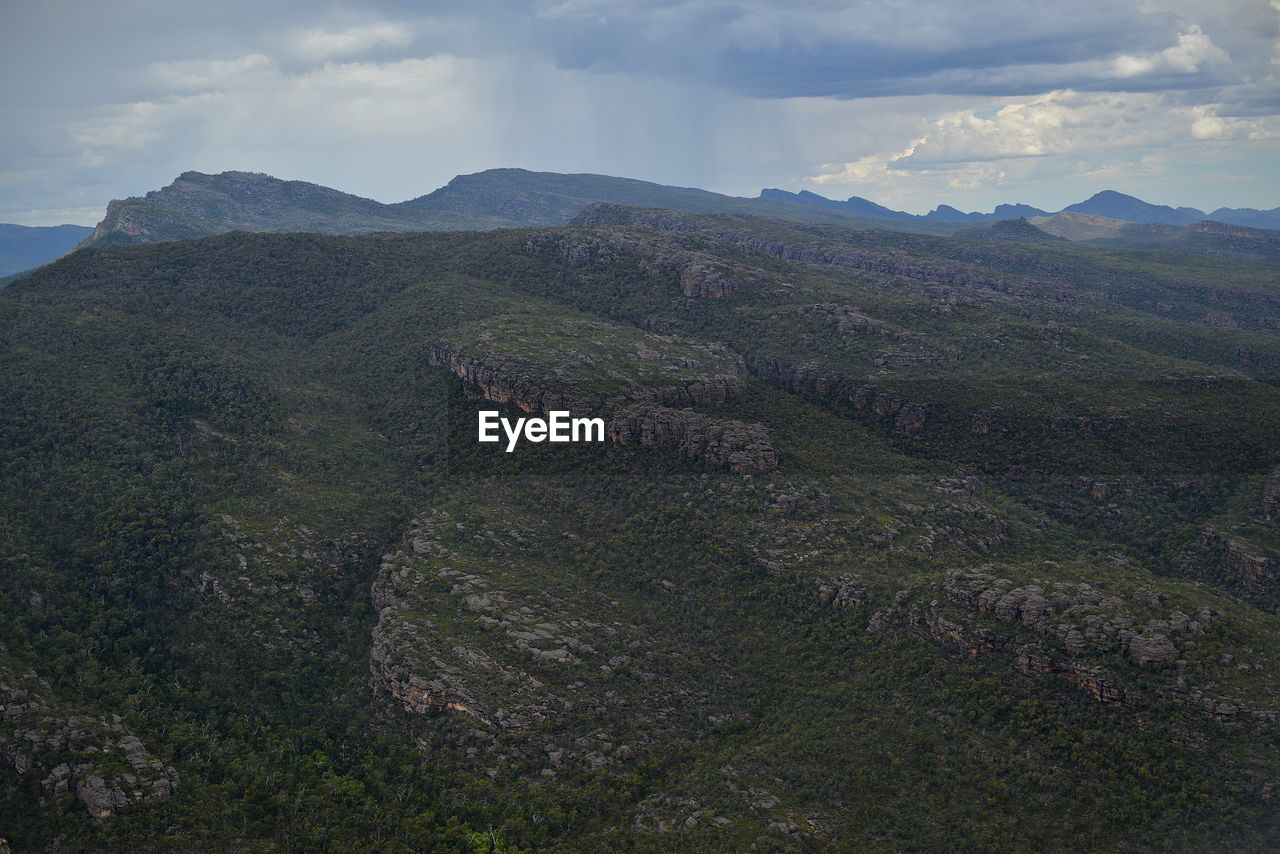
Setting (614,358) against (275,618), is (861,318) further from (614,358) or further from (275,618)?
(275,618)

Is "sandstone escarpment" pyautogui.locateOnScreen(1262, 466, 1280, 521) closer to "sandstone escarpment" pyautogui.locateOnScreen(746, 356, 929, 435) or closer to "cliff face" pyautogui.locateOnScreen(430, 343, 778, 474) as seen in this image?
"sandstone escarpment" pyautogui.locateOnScreen(746, 356, 929, 435)

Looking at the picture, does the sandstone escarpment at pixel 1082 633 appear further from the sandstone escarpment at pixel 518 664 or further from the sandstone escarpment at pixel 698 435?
the sandstone escarpment at pixel 698 435

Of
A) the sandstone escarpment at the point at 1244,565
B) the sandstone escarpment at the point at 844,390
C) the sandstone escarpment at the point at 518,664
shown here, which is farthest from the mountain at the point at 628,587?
the sandstone escarpment at the point at 844,390

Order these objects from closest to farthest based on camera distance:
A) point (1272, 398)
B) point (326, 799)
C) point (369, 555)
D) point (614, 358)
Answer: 1. point (326, 799)
2. point (369, 555)
3. point (1272, 398)
4. point (614, 358)

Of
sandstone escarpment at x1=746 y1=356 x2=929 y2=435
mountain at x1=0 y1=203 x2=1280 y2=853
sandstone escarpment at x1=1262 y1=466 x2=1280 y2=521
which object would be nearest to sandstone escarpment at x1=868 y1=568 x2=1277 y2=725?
mountain at x1=0 y1=203 x2=1280 y2=853

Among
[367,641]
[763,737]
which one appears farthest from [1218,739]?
[367,641]

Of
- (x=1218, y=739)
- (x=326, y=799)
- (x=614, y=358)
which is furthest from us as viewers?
(x=614, y=358)

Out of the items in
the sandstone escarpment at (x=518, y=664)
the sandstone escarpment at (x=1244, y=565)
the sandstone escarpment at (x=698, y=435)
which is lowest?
the sandstone escarpment at (x=518, y=664)

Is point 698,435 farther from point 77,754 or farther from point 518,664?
point 77,754
